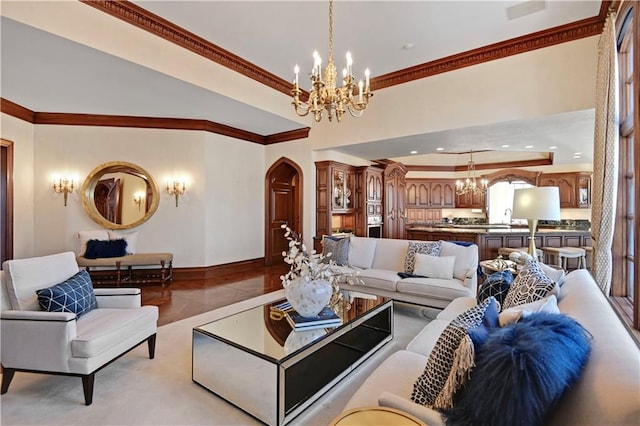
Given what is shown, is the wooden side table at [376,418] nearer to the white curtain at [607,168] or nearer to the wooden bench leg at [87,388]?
the wooden bench leg at [87,388]

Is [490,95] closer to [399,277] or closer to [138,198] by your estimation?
[399,277]

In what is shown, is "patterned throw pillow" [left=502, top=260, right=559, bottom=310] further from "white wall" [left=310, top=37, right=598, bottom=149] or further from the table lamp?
"white wall" [left=310, top=37, right=598, bottom=149]

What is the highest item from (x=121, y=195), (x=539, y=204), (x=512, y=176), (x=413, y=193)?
(x=512, y=176)

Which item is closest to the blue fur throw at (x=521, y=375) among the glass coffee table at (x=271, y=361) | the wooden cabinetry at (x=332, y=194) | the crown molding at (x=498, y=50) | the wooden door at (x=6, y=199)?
the glass coffee table at (x=271, y=361)

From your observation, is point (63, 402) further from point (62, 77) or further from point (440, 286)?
point (62, 77)

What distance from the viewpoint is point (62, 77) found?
4035 mm

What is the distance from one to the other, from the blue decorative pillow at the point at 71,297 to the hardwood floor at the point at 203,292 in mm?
1157

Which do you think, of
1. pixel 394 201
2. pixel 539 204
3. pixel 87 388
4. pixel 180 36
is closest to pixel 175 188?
pixel 180 36

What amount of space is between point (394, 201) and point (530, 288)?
656cm

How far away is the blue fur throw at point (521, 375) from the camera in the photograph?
93cm

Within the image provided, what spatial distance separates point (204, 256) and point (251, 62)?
360 centimetres

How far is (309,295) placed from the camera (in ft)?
8.21

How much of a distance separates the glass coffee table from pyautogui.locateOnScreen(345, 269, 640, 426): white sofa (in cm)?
60

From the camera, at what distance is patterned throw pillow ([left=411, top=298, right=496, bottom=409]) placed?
44.6 inches
